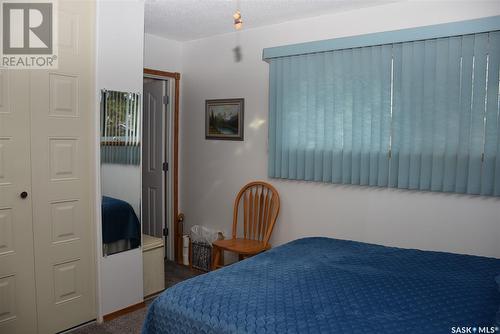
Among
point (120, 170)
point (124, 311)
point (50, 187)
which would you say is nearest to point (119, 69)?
point (120, 170)

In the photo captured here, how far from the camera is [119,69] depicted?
3.10m

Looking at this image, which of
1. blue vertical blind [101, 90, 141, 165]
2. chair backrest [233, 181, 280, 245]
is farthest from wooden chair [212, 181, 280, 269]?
blue vertical blind [101, 90, 141, 165]

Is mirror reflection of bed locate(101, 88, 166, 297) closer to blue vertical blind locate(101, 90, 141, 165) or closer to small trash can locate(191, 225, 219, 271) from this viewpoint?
blue vertical blind locate(101, 90, 141, 165)

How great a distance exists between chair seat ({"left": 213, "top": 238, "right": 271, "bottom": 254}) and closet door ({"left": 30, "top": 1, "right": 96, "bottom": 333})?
44.7 inches

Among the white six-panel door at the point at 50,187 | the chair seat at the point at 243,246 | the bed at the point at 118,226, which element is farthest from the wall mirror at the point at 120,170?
the chair seat at the point at 243,246

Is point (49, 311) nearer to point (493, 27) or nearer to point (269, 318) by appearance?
point (269, 318)

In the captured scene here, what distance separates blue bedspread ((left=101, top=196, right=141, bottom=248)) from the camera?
10.2 ft

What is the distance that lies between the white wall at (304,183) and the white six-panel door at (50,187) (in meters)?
1.56

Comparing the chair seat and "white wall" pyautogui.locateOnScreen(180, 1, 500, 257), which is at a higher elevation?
"white wall" pyautogui.locateOnScreen(180, 1, 500, 257)

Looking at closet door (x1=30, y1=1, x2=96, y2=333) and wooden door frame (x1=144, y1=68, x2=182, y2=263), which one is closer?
closet door (x1=30, y1=1, x2=96, y2=333)

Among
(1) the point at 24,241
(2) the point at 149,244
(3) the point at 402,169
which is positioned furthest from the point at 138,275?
(3) the point at 402,169

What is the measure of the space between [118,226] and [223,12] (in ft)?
6.42

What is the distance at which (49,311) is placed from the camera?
2.87 metres

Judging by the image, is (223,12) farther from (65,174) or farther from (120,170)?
(65,174)
